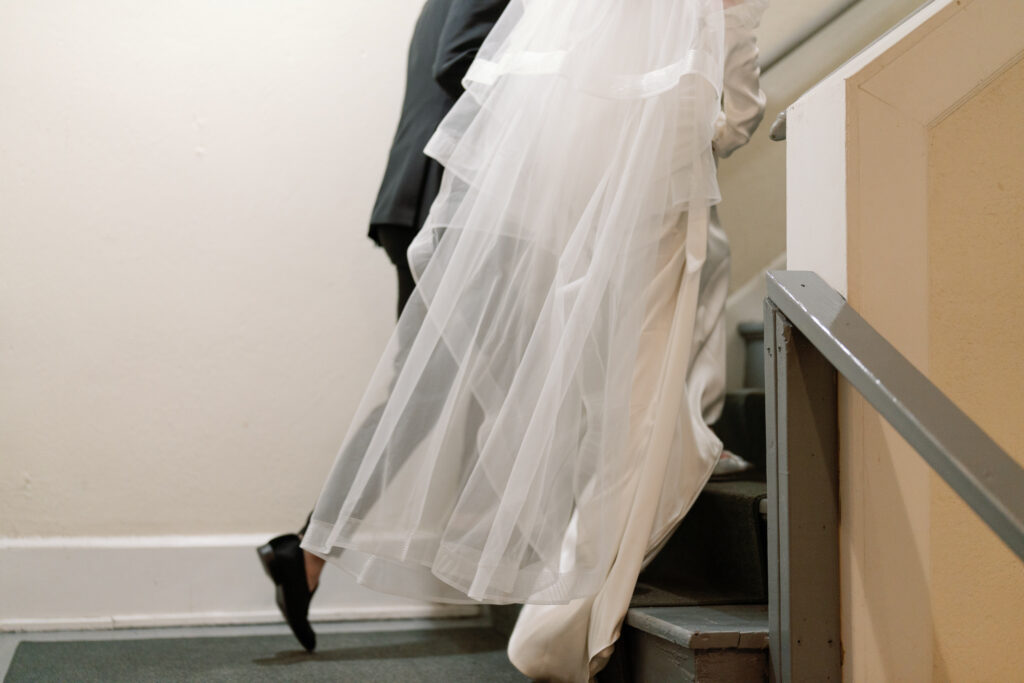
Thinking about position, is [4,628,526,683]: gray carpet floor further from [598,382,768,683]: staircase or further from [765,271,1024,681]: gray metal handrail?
[765,271,1024,681]: gray metal handrail

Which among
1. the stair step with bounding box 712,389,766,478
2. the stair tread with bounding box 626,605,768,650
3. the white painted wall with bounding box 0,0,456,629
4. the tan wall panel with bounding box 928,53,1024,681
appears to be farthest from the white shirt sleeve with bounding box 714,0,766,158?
the white painted wall with bounding box 0,0,456,629

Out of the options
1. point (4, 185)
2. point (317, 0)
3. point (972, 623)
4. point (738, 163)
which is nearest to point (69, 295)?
point (4, 185)

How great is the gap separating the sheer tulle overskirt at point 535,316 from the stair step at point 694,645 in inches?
5.1

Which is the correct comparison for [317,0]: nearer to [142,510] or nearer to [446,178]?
[446,178]

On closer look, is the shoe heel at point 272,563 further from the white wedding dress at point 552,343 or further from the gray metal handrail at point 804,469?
the gray metal handrail at point 804,469

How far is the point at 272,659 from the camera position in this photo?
1.80 metres

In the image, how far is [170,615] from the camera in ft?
6.91

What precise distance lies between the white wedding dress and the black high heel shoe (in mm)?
457

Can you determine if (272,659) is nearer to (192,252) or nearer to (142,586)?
(142,586)

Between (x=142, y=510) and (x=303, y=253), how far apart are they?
2.44 feet

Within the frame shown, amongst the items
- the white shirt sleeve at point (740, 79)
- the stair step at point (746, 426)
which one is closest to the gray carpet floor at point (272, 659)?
the stair step at point (746, 426)

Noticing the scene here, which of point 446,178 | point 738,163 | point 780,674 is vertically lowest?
point 780,674

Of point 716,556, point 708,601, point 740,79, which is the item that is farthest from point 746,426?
point 740,79

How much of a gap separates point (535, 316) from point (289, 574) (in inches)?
32.3
